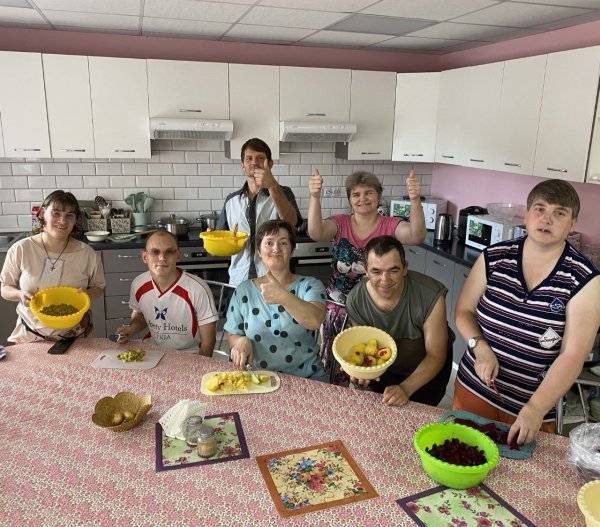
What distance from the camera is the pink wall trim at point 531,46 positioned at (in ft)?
10.9

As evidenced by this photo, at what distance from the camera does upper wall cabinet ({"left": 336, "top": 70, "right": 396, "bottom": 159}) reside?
4363 mm

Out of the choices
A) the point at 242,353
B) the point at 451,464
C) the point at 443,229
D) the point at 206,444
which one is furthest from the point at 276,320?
the point at 443,229

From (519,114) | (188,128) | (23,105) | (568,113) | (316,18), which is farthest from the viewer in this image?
(188,128)

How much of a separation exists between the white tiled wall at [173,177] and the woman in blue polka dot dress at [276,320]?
2.61 metres

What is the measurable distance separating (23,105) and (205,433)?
3.34 meters

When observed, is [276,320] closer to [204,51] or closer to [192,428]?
[192,428]

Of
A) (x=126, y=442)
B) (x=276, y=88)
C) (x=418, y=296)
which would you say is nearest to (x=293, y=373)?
(x=418, y=296)

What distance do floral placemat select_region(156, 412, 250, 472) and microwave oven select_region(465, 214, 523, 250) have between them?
9.06ft

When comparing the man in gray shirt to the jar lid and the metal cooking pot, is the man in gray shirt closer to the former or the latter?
the jar lid

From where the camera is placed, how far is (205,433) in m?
1.47

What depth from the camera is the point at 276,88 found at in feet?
13.7

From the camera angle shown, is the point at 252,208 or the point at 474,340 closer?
the point at 474,340

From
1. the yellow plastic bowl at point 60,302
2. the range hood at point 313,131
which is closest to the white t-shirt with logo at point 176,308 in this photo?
the yellow plastic bowl at point 60,302

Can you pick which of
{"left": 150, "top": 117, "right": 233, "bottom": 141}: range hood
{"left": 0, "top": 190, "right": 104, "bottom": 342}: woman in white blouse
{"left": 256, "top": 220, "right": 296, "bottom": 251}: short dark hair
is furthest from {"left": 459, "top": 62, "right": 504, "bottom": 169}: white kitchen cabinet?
{"left": 0, "top": 190, "right": 104, "bottom": 342}: woman in white blouse
